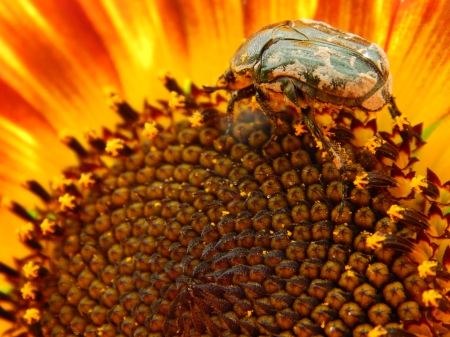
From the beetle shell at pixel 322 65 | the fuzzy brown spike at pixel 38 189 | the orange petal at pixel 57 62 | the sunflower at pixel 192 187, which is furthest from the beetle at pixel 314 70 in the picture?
the fuzzy brown spike at pixel 38 189

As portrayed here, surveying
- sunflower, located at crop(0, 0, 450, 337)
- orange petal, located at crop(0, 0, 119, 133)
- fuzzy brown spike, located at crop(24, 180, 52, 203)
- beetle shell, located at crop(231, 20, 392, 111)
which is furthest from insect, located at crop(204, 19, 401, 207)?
fuzzy brown spike, located at crop(24, 180, 52, 203)

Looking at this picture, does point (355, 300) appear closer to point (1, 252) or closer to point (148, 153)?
point (148, 153)

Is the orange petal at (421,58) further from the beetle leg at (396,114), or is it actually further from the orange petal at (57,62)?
the orange petal at (57,62)

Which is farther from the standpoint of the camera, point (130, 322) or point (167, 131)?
point (167, 131)

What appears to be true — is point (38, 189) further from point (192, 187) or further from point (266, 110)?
point (266, 110)

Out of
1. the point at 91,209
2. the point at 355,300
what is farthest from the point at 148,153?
the point at 355,300
